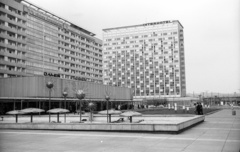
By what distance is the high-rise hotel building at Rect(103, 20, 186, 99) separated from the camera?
5723 inches

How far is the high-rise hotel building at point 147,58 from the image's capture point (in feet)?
477

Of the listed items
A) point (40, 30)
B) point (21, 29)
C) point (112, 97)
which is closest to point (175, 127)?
point (112, 97)

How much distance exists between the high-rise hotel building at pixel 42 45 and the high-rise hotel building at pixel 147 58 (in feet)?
88.9

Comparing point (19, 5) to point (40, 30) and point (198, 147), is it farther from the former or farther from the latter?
point (198, 147)

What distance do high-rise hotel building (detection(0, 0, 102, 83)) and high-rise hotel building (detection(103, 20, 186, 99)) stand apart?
88.9 feet

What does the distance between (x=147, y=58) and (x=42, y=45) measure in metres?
70.8

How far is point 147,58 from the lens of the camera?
15350cm

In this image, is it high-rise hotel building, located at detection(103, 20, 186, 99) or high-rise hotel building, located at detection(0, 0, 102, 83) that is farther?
high-rise hotel building, located at detection(103, 20, 186, 99)

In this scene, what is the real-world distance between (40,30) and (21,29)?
34.4 ft

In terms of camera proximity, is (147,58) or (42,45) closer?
(42,45)

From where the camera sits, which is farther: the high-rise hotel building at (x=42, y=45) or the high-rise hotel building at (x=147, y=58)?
the high-rise hotel building at (x=147, y=58)

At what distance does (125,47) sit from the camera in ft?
518

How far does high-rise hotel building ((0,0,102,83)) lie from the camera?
80625mm

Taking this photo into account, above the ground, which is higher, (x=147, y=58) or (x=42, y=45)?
(x=147, y=58)
